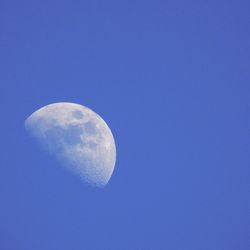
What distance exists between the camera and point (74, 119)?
29.5 feet

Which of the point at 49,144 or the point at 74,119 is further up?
the point at 74,119

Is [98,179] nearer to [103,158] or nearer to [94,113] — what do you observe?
[103,158]

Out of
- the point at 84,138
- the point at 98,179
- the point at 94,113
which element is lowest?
the point at 98,179

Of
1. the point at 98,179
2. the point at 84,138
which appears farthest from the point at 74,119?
the point at 98,179

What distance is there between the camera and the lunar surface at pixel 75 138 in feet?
28.5

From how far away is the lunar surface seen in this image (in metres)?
8.70

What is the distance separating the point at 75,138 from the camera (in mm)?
8719

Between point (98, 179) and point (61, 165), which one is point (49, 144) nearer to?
point (61, 165)

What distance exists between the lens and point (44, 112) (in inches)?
359

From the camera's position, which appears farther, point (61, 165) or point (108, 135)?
point (108, 135)

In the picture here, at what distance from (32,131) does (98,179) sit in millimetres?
1577

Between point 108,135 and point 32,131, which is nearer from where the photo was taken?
point 32,131

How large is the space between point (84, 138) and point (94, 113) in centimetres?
95

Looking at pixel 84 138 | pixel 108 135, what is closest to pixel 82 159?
pixel 84 138
